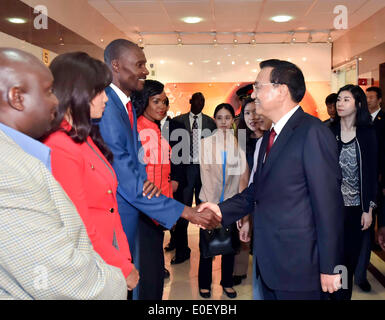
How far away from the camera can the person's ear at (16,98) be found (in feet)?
3.07

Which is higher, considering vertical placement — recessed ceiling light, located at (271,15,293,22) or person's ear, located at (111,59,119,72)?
recessed ceiling light, located at (271,15,293,22)

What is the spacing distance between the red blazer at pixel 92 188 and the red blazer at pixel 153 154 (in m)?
1.22

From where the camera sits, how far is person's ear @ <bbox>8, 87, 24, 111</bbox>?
0.93 metres

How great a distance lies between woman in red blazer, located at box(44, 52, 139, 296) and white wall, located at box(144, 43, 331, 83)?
7.68 metres

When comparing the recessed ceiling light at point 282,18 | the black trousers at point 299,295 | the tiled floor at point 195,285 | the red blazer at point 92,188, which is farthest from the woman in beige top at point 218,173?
the recessed ceiling light at point 282,18

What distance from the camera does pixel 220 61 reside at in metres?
9.01

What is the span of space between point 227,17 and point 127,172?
5382 millimetres

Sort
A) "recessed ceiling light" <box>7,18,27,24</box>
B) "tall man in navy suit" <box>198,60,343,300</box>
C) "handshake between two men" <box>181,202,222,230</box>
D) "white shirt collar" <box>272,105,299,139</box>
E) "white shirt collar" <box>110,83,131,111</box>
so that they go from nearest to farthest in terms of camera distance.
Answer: "tall man in navy suit" <box>198,60,343,300</box>
"white shirt collar" <box>272,105,299,139</box>
"white shirt collar" <box>110,83,131,111</box>
"handshake between two men" <box>181,202,222,230</box>
"recessed ceiling light" <box>7,18,27,24</box>

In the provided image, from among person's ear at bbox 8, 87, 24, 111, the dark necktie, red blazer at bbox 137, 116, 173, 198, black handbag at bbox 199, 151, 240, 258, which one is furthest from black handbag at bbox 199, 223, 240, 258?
person's ear at bbox 8, 87, 24, 111

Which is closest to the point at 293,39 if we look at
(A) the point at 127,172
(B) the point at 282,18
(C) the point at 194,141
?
(B) the point at 282,18

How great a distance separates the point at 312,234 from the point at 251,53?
25.5 ft

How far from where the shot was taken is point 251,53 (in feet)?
29.3

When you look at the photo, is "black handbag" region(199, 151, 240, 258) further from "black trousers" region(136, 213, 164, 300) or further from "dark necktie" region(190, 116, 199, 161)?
"dark necktie" region(190, 116, 199, 161)

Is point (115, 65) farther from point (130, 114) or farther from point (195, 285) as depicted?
point (195, 285)
